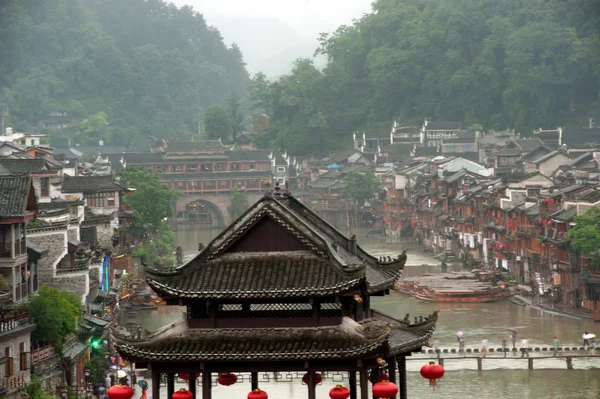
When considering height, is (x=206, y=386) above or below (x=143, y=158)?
below

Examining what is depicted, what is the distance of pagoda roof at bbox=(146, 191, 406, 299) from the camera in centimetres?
2725

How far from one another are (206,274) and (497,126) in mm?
151861

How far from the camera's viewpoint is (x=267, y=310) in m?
27.9

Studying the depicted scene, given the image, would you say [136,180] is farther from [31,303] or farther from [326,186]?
[31,303]

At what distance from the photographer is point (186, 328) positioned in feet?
92.7

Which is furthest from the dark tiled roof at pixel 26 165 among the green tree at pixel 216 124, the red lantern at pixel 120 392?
the green tree at pixel 216 124

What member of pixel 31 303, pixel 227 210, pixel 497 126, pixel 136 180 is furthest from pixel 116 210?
pixel 497 126

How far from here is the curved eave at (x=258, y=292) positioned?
26.9m

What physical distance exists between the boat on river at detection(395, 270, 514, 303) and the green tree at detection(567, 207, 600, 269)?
9.80 meters

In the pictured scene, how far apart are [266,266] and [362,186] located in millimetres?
122443

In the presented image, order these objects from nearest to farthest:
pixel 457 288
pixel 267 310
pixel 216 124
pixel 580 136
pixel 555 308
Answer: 1. pixel 267 310
2. pixel 555 308
3. pixel 457 288
4. pixel 580 136
5. pixel 216 124

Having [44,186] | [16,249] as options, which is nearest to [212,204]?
[44,186]

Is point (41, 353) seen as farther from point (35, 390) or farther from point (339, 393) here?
→ point (339, 393)

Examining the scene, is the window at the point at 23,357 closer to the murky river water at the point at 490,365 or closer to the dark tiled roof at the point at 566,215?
the murky river water at the point at 490,365
